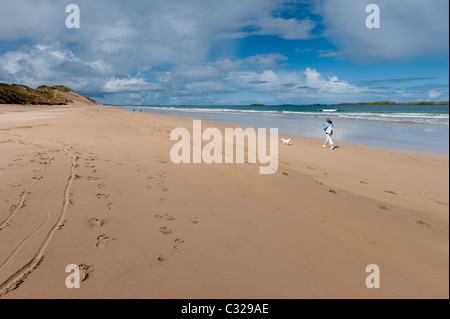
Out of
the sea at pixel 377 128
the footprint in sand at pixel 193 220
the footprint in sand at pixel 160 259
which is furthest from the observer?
the sea at pixel 377 128

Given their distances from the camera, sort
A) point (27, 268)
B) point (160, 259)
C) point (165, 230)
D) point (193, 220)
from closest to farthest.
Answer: point (27, 268) < point (160, 259) < point (165, 230) < point (193, 220)

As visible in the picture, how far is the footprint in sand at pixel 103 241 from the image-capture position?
3.52 m

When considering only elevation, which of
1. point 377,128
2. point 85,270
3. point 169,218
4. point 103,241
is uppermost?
point 377,128

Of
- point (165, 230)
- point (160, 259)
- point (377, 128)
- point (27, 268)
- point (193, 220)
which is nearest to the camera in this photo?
point (27, 268)

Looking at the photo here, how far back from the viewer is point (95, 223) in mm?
4090

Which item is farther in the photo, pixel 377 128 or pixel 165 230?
pixel 377 128

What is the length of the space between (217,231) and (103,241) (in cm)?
175

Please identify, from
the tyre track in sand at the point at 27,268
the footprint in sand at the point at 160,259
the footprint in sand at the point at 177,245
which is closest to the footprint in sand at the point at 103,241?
the tyre track in sand at the point at 27,268

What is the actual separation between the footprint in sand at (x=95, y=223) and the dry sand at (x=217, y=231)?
16mm

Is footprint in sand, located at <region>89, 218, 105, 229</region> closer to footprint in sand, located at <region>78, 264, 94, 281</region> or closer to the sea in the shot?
footprint in sand, located at <region>78, 264, 94, 281</region>

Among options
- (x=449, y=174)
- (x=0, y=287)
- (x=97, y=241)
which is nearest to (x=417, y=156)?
(x=449, y=174)

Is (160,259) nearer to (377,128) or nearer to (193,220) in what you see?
(193,220)

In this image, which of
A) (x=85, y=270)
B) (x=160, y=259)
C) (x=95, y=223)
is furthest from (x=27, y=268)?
(x=160, y=259)

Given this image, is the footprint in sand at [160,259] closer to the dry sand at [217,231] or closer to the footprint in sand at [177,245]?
the dry sand at [217,231]
